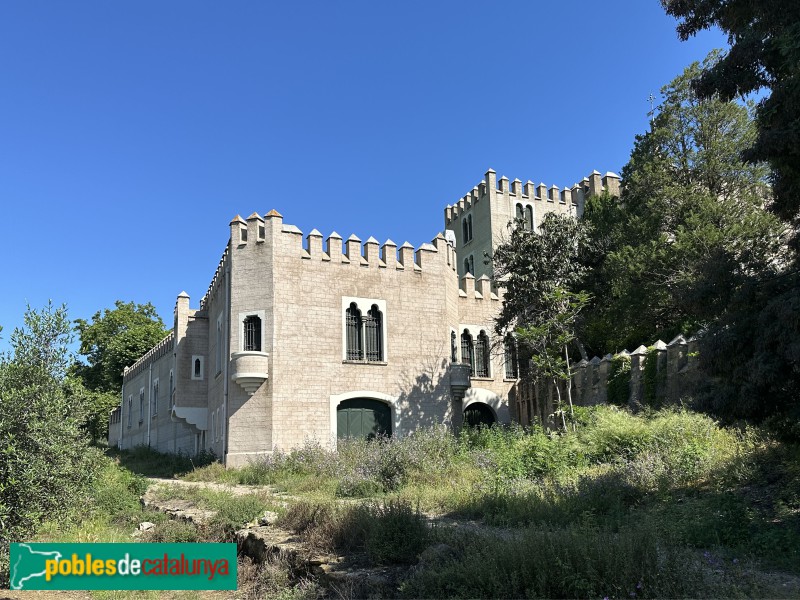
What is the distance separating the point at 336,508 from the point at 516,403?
676 inches

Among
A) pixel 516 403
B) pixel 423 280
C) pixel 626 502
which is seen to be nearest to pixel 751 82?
pixel 626 502

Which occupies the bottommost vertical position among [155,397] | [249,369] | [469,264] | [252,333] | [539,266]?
[249,369]

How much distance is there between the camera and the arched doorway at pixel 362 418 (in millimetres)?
22453

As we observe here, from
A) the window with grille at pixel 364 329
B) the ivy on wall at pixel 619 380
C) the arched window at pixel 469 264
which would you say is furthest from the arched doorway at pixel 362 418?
the arched window at pixel 469 264

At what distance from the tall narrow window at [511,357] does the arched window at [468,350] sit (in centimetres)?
142

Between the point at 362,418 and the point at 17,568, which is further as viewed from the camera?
the point at 362,418

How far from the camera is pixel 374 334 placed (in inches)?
930

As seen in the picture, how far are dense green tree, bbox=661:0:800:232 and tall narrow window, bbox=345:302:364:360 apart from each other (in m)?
15.4

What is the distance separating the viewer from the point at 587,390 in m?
21.5

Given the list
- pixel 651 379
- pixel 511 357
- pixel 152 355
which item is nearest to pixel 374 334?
pixel 511 357

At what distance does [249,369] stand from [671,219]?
1628cm

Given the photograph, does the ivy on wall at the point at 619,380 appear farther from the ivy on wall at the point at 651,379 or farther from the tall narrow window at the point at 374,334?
the tall narrow window at the point at 374,334

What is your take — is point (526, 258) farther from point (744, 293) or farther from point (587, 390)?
point (744, 293)

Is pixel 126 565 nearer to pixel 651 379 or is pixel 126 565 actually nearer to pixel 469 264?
pixel 651 379
